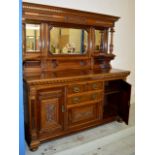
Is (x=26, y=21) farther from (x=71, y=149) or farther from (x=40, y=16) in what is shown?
(x=71, y=149)

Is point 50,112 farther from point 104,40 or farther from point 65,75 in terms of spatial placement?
point 104,40

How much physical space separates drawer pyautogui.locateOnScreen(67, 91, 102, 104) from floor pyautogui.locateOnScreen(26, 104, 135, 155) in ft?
1.63

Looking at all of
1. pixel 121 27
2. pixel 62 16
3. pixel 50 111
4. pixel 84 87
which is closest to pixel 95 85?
pixel 84 87

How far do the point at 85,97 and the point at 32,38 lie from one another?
3.53 ft

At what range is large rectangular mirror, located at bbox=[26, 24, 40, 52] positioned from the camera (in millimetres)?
2439

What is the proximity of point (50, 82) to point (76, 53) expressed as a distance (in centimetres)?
88

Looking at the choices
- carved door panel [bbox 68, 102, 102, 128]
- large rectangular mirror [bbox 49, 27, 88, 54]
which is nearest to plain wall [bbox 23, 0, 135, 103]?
large rectangular mirror [bbox 49, 27, 88, 54]

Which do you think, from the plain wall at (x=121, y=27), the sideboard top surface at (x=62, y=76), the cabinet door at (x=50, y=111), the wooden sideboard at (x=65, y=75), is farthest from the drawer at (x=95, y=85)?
the plain wall at (x=121, y=27)

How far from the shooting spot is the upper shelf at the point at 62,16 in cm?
230

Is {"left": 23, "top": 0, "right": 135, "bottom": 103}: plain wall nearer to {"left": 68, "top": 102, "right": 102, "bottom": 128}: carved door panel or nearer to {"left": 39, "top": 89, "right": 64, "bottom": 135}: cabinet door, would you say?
{"left": 68, "top": 102, "right": 102, "bottom": 128}: carved door panel

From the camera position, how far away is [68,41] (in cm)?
278

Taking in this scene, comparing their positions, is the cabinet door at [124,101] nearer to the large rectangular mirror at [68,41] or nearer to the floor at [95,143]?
the floor at [95,143]

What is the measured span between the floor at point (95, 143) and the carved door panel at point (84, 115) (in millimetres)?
168

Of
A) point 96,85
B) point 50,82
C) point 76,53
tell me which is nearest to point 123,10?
point 76,53
